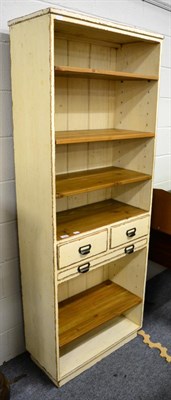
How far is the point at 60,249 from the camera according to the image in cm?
163

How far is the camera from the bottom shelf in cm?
198

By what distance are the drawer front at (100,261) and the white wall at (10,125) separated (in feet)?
1.28

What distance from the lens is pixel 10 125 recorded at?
5.63ft

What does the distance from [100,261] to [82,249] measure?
19 centimetres

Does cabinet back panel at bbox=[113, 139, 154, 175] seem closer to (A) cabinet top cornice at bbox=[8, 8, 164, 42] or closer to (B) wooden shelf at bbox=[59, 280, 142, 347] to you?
(A) cabinet top cornice at bbox=[8, 8, 164, 42]

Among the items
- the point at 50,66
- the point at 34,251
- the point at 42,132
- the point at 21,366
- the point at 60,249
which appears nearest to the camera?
the point at 50,66

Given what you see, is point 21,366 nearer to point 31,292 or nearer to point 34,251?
point 31,292

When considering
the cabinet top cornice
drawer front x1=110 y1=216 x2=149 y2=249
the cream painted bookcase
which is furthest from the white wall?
drawer front x1=110 y1=216 x2=149 y2=249

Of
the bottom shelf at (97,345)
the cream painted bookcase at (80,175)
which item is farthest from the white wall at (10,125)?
the bottom shelf at (97,345)

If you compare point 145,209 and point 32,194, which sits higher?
point 32,194

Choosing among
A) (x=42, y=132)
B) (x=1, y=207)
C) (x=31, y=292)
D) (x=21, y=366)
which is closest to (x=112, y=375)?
(x=21, y=366)

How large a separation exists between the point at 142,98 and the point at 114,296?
133 cm

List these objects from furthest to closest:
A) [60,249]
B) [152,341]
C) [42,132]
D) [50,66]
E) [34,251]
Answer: [152,341], [34,251], [60,249], [42,132], [50,66]

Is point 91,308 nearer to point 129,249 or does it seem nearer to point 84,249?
point 129,249
